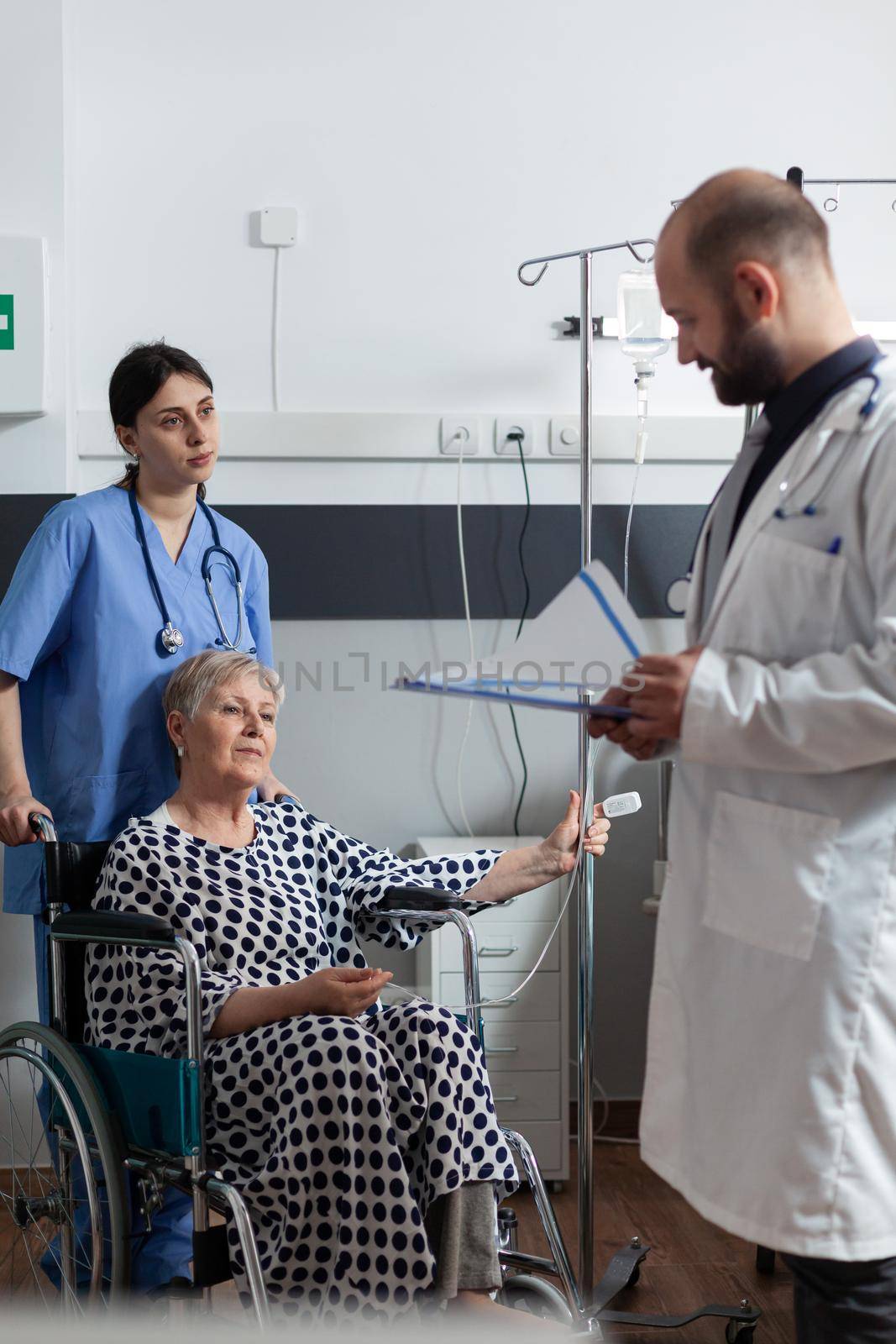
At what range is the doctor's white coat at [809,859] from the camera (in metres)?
1.13

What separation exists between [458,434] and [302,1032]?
158cm

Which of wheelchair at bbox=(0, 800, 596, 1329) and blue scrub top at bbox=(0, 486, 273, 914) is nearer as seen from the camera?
wheelchair at bbox=(0, 800, 596, 1329)

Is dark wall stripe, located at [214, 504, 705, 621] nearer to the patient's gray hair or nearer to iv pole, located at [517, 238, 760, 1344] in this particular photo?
iv pole, located at [517, 238, 760, 1344]

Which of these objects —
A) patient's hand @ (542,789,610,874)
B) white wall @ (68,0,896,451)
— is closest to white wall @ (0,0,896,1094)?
white wall @ (68,0,896,451)

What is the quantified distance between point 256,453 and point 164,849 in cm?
122

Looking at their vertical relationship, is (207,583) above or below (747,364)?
below

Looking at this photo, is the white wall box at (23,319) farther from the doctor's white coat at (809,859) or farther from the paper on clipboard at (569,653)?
the doctor's white coat at (809,859)

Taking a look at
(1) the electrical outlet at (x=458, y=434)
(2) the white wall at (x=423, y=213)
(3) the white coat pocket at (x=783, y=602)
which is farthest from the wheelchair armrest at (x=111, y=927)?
(1) the electrical outlet at (x=458, y=434)

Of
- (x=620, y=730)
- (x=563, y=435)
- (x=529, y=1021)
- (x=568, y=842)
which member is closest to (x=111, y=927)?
(x=568, y=842)

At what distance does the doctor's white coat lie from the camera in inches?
44.6

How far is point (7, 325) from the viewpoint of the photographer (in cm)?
264

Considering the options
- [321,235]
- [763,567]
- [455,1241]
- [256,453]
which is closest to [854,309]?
[321,235]

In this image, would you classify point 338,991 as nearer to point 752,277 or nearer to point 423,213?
point 752,277

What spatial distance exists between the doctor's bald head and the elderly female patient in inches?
33.9
